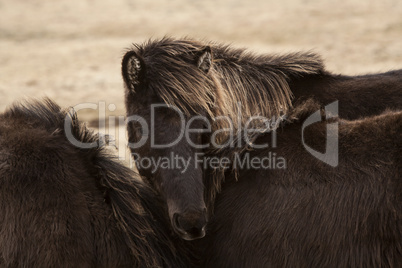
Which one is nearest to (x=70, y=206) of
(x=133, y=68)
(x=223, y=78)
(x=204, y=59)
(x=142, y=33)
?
(x=133, y=68)

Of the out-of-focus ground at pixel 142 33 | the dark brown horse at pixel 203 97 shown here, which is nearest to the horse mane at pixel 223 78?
the dark brown horse at pixel 203 97

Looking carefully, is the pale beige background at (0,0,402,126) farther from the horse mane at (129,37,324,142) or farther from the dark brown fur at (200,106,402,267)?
the dark brown fur at (200,106,402,267)

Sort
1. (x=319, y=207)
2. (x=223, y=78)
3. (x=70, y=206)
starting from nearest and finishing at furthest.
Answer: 1. (x=319, y=207)
2. (x=70, y=206)
3. (x=223, y=78)

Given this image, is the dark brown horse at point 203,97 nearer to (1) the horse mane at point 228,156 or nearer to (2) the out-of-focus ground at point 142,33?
(1) the horse mane at point 228,156

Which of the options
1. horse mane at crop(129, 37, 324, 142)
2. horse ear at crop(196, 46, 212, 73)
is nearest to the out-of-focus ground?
horse mane at crop(129, 37, 324, 142)

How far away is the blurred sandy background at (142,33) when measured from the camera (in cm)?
1266

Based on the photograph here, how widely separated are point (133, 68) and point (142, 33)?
536 inches

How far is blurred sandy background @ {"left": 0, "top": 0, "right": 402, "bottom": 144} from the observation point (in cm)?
1266

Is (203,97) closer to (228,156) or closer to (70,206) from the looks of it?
(228,156)

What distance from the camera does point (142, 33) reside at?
1720cm

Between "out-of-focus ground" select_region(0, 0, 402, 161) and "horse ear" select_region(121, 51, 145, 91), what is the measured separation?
20.1ft

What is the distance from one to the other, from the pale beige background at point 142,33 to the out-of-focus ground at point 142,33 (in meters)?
0.03

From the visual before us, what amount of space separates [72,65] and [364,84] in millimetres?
10694

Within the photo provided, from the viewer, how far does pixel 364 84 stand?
4836 millimetres
